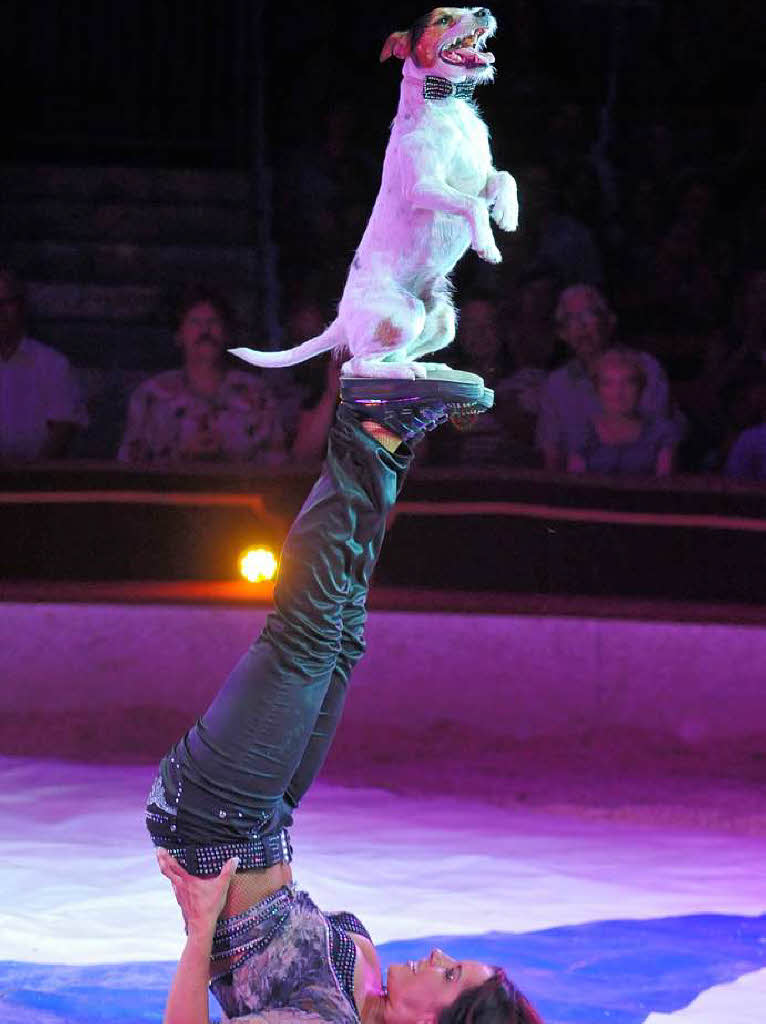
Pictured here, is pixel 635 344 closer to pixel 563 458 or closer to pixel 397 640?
pixel 563 458

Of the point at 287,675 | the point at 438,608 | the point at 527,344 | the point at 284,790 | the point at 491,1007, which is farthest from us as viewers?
the point at 527,344

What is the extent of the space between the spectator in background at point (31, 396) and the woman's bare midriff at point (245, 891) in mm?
3804

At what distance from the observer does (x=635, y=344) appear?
24.3ft

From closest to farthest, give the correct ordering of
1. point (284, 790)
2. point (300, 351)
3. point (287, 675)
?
1. point (287, 675)
2. point (284, 790)
3. point (300, 351)

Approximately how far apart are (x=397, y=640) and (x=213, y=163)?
14.4 ft

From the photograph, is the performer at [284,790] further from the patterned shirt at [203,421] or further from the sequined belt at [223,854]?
the patterned shirt at [203,421]

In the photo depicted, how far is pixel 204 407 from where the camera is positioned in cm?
588

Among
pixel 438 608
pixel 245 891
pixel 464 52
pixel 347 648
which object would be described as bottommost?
pixel 245 891

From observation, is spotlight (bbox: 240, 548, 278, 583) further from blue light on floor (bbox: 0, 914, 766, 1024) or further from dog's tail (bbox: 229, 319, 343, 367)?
dog's tail (bbox: 229, 319, 343, 367)

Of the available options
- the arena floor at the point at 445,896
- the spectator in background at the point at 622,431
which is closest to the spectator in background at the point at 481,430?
the spectator in background at the point at 622,431

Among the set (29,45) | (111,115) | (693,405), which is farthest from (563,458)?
(29,45)

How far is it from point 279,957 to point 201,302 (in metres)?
3.73

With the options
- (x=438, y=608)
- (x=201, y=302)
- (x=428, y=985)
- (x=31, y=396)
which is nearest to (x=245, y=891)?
(x=428, y=985)

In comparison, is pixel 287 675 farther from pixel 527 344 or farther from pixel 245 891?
pixel 527 344
